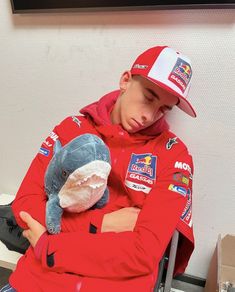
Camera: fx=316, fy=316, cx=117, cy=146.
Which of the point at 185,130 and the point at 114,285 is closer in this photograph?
the point at 114,285

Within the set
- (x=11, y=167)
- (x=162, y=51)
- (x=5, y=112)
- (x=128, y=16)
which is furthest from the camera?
(x=11, y=167)

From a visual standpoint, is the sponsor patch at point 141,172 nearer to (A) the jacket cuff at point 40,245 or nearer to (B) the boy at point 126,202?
(B) the boy at point 126,202

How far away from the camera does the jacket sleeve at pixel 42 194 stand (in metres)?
0.81

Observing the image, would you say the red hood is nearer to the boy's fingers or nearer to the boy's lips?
the boy's lips

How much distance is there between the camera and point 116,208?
0.88 metres

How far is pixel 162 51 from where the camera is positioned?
2.74 ft

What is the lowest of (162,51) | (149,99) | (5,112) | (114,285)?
(114,285)

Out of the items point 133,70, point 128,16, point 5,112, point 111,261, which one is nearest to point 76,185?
point 111,261

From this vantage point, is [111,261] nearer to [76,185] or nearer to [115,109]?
[76,185]

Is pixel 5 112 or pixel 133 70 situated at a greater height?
pixel 133 70

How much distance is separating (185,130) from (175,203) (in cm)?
34

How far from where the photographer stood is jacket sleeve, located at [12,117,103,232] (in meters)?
0.81

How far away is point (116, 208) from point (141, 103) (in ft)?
0.98

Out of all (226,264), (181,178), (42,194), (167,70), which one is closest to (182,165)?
(181,178)
